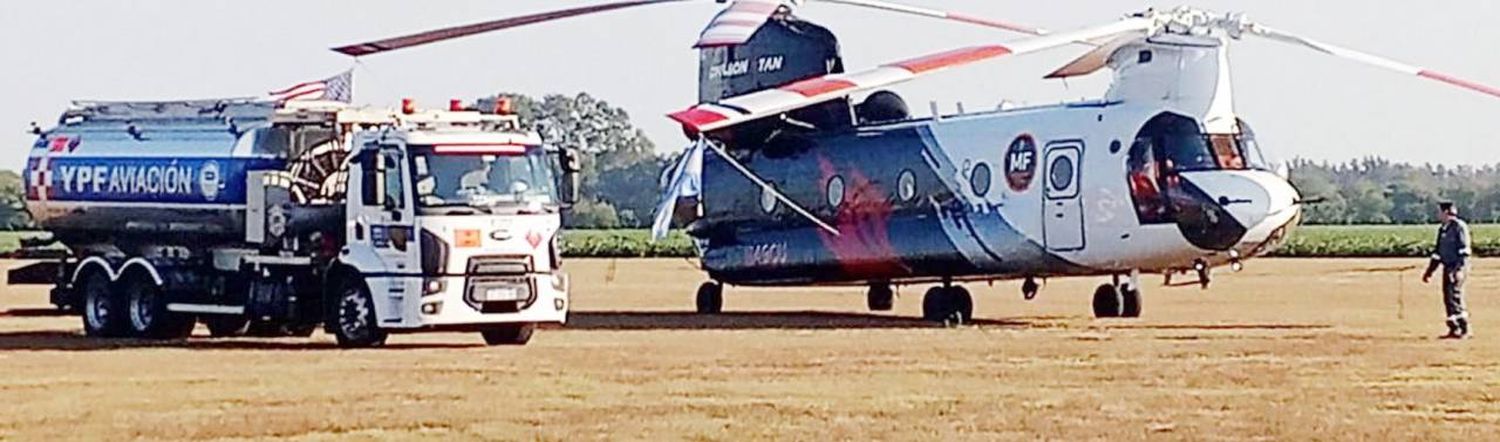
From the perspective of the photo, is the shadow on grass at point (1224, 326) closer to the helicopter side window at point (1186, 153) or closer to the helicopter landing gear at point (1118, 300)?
the helicopter side window at point (1186, 153)

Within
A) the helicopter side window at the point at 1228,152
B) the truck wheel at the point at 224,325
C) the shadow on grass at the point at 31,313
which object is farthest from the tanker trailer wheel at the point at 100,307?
the helicopter side window at the point at 1228,152

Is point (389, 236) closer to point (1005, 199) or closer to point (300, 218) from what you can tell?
point (300, 218)

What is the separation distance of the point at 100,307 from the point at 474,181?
532 cm

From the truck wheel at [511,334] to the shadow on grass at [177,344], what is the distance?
0.17 m

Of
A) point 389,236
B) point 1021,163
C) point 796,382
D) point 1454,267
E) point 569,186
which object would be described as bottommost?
point 796,382

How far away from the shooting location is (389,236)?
2566 cm

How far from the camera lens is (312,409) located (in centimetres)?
1830

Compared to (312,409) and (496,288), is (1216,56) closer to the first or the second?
(496,288)

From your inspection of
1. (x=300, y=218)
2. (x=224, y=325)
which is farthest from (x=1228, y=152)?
(x=224, y=325)

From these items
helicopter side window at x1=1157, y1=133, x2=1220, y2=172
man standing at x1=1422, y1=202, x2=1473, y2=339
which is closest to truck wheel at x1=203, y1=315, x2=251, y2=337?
helicopter side window at x1=1157, y1=133, x2=1220, y2=172

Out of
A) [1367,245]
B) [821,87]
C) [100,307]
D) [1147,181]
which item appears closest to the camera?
[821,87]

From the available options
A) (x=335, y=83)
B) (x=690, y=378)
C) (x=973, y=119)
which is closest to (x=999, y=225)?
(x=973, y=119)

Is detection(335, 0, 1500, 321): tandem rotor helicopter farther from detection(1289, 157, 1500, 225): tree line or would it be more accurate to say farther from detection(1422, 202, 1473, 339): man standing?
detection(1289, 157, 1500, 225): tree line

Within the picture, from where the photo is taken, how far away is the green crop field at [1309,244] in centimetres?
6956
